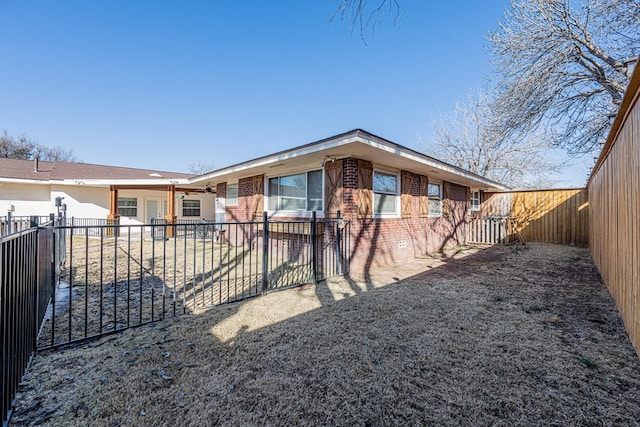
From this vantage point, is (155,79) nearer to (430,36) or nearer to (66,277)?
(66,277)

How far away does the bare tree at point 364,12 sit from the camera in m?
2.54

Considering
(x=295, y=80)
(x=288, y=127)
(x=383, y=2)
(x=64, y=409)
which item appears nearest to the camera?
(x=64, y=409)

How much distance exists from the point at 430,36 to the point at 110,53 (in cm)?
1014

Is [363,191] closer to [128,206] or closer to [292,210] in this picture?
[292,210]

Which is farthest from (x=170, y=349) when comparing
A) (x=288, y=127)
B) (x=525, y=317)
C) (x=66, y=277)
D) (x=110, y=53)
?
(x=288, y=127)

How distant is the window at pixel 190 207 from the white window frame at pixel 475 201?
15574 mm

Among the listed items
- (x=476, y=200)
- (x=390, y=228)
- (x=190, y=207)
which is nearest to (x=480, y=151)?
(x=476, y=200)

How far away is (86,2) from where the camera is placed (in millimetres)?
6238

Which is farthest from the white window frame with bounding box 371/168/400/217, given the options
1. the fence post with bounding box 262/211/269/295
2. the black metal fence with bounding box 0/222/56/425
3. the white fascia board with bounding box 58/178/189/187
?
the white fascia board with bounding box 58/178/189/187

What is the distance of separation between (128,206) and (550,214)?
20.8 m

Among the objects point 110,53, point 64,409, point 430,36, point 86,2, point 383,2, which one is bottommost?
point 64,409

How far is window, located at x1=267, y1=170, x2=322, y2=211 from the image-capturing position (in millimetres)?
7069

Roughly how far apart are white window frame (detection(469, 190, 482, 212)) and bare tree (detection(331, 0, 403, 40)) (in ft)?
40.4

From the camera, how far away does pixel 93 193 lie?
14656mm
